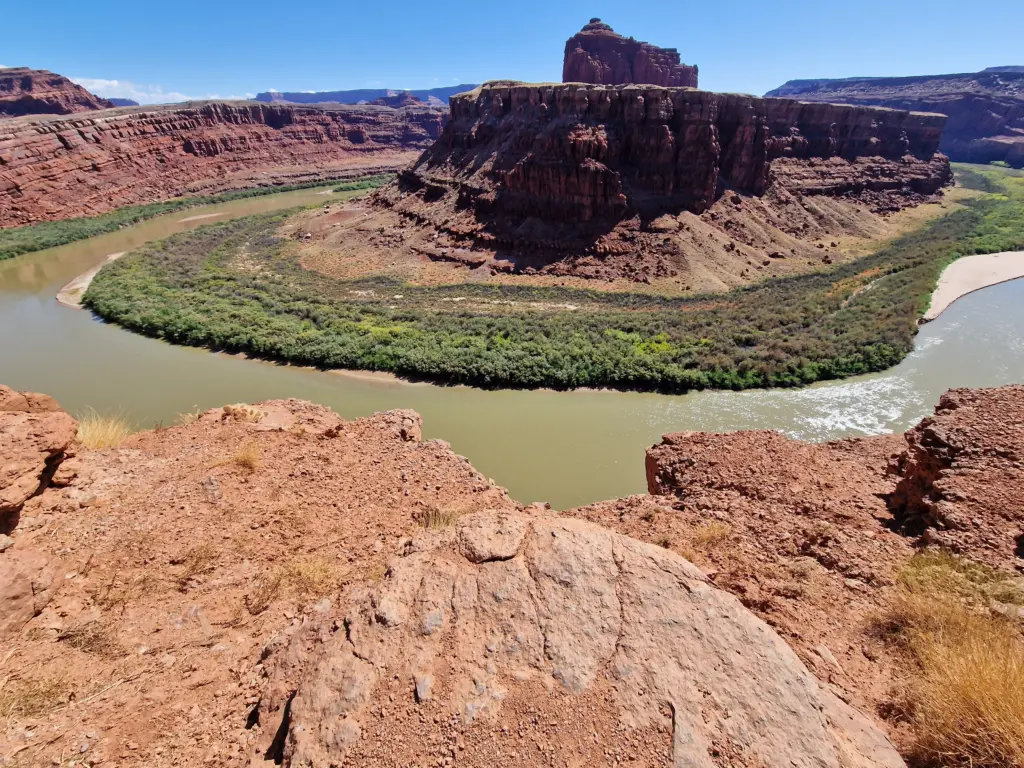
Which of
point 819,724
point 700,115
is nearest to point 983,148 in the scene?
point 700,115

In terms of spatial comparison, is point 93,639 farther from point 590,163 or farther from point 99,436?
point 590,163

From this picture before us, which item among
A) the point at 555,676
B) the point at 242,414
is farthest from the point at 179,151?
the point at 555,676

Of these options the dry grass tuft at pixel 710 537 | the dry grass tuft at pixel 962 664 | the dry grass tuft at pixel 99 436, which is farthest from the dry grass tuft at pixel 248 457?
the dry grass tuft at pixel 962 664

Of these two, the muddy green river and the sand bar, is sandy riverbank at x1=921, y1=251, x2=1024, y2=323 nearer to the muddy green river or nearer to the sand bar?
the muddy green river

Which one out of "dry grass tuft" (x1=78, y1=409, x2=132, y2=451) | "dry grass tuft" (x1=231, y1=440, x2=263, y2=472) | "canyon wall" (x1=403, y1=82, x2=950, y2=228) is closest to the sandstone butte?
"dry grass tuft" (x1=231, y1=440, x2=263, y2=472)

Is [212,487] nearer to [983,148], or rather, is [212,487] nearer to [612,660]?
[612,660]

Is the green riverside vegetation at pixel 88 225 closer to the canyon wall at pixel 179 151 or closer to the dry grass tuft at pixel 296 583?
the canyon wall at pixel 179 151
